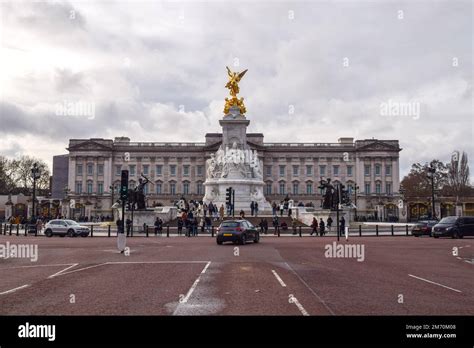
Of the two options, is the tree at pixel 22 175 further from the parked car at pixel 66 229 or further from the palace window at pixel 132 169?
the parked car at pixel 66 229

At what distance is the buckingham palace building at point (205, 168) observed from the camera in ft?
427

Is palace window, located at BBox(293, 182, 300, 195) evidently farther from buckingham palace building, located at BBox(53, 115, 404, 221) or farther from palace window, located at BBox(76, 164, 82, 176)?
palace window, located at BBox(76, 164, 82, 176)

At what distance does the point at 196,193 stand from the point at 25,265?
113999 millimetres

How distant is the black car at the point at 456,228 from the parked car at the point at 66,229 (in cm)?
2796

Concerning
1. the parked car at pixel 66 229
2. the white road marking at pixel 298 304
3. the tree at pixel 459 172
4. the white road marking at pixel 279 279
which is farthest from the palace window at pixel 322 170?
the white road marking at pixel 298 304

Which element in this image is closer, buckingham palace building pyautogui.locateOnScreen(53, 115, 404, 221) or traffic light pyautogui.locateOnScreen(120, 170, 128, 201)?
traffic light pyautogui.locateOnScreen(120, 170, 128, 201)

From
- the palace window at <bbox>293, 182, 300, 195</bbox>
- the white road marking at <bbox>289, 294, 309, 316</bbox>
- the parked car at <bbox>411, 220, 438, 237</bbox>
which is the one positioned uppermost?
the palace window at <bbox>293, 182, 300, 195</bbox>

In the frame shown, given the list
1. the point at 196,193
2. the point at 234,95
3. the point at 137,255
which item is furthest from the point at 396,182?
the point at 137,255

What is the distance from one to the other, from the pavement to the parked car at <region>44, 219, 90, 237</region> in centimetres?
1975

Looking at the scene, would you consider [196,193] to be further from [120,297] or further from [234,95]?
[120,297]

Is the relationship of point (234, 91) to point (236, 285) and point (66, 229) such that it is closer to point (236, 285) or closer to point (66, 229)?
point (66, 229)

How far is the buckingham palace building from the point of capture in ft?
427

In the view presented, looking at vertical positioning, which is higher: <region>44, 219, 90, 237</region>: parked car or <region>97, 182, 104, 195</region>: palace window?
<region>97, 182, 104, 195</region>: palace window

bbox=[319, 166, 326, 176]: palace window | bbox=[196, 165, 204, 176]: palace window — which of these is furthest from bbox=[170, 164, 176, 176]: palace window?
bbox=[319, 166, 326, 176]: palace window
